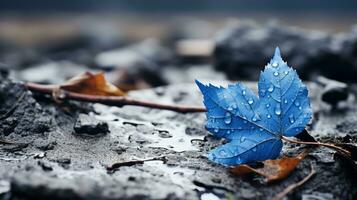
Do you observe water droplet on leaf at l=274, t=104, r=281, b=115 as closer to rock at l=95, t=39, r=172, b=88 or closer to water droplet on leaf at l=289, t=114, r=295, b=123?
water droplet on leaf at l=289, t=114, r=295, b=123

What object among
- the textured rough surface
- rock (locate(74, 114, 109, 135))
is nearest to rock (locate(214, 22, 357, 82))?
the textured rough surface

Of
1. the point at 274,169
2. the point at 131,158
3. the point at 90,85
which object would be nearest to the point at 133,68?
the point at 90,85

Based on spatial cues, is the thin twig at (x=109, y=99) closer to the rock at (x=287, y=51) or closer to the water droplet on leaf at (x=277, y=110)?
the water droplet on leaf at (x=277, y=110)

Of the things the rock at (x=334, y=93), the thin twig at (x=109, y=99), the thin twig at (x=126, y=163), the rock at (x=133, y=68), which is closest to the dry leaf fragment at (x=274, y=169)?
the thin twig at (x=126, y=163)

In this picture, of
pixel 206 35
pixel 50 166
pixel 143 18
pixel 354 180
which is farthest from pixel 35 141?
pixel 143 18

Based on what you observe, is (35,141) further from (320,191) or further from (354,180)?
(354,180)

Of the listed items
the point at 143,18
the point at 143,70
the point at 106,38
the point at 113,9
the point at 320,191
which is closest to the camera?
the point at 320,191
